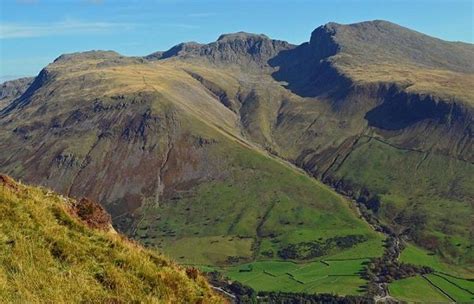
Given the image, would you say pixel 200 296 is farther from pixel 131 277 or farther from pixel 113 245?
pixel 113 245

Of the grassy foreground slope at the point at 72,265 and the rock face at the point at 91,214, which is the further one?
the rock face at the point at 91,214

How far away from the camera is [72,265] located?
63.1 feet

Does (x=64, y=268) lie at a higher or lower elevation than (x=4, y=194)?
lower

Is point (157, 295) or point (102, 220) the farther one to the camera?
point (102, 220)

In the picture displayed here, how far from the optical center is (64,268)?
61.8ft

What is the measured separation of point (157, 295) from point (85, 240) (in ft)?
15.6

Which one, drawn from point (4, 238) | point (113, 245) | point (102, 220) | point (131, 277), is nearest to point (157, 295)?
point (131, 277)

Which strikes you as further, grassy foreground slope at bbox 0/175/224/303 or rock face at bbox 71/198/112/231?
rock face at bbox 71/198/112/231

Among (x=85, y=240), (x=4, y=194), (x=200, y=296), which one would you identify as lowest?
(x=200, y=296)

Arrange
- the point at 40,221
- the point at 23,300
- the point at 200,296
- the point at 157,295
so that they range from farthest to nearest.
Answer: the point at 40,221
the point at 200,296
the point at 157,295
the point at 23,300

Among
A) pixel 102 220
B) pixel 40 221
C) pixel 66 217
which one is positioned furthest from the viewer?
pixel 102 220

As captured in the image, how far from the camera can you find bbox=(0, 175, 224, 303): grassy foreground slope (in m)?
17.1

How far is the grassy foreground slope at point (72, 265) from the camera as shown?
56.1ft

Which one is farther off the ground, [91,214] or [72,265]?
[91,214]
